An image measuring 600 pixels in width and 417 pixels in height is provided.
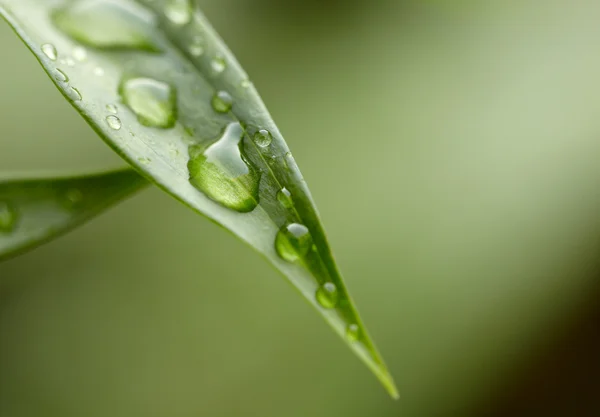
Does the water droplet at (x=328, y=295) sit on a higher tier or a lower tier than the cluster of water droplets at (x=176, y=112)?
lower

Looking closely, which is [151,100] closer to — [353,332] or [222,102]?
[222,102]

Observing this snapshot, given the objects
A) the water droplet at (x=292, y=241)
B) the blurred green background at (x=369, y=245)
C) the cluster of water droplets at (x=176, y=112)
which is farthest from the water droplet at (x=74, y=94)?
the blurred green background at (x=369, y=245)

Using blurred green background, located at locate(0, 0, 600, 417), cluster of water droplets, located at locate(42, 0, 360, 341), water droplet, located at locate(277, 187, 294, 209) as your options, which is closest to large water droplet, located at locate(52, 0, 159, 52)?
cluster of water droplets, located at locate(42, 0, 360, 341)

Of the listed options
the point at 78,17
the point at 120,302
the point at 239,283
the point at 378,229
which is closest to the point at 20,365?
the point at 120,302

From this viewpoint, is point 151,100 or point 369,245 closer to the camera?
point 151,100

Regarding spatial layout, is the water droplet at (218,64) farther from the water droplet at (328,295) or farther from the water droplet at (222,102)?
the water droplet at (328,295)

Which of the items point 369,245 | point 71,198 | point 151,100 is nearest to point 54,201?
point 71,198

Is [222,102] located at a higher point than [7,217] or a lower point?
higher
